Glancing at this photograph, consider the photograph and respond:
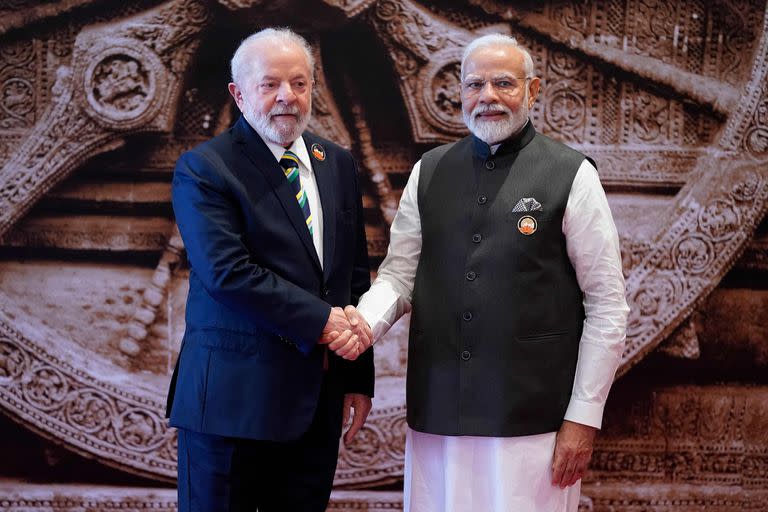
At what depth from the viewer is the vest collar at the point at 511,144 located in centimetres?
212

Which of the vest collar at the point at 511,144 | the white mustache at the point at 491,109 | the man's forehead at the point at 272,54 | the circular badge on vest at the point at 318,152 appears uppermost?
the man's forehead at the point at 272,54

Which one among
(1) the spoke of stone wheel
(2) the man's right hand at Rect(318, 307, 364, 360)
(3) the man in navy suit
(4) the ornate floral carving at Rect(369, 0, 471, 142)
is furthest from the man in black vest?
(1) the spoke of stone wheel

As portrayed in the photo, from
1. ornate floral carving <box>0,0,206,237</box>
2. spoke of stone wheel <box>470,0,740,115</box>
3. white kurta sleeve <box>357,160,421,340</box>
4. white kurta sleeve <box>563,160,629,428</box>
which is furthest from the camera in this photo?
spoke of stone wheel <box>470,0,740,115</box>

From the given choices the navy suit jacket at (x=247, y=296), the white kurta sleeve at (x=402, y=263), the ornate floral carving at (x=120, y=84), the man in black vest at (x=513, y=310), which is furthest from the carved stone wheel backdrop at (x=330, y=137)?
the navy suit jacket at (x=247, y=296)

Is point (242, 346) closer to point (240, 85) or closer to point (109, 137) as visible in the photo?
point (240, 85)

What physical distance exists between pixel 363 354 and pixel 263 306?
0.43 metres

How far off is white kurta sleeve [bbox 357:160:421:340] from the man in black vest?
9 cm

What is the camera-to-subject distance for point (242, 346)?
2.00 m

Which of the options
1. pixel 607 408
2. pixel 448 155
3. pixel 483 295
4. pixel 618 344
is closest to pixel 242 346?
pixel 483 295

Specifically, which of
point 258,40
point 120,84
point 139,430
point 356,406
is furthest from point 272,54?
point 139,430

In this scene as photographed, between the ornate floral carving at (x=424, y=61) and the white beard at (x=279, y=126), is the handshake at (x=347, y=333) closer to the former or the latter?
the white beard at (x=279, y=126)

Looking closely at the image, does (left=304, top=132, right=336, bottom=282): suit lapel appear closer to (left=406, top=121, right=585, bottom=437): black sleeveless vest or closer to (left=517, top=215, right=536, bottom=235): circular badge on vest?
(left=406, top=121, right=585, bottom=437): black sleeveless vest

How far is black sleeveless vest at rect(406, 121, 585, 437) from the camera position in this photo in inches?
79.4

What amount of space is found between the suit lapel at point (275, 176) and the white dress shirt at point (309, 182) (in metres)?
0.03
